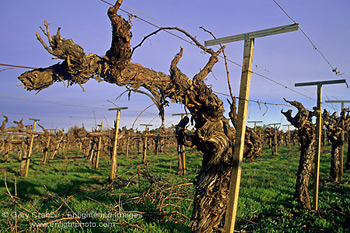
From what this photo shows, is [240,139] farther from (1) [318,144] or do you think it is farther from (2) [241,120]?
(1) [318,144]

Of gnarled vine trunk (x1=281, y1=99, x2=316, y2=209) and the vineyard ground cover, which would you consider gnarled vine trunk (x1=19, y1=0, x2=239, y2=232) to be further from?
gnarled vine trunk (x1=281, y1=99, x2=316, y2=209)

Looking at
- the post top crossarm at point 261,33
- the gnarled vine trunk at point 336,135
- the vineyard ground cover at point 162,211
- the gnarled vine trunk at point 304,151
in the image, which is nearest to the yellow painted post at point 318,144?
the gnarled vine trunk at point 304,151

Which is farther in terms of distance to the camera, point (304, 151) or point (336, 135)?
point (336, 135)

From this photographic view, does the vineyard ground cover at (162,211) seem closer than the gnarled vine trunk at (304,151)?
Yes

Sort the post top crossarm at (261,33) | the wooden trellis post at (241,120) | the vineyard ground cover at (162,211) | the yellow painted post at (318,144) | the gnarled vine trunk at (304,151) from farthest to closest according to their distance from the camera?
the gnarled vine trunk at (304,151)
the yellow painted post at (318,144)
the vineyard ground cover at (162,211)
the wooden trellis post at (241,120)
the post top crossarm at (261,33)

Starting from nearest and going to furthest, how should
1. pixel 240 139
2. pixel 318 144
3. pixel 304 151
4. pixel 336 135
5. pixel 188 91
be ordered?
1. pixel 240 139
2. pixel 188 91
3. pixel 318 144
4. pixel 304 151
5. pixel 336 135

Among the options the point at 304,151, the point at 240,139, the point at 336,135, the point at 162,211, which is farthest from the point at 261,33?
the point at 336,135

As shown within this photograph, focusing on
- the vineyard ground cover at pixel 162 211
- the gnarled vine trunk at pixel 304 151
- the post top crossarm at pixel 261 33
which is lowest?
the vineyard ground cover at pixel 162 211

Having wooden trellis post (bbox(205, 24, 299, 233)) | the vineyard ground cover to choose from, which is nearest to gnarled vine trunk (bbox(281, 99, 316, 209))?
the vineyard ground cover

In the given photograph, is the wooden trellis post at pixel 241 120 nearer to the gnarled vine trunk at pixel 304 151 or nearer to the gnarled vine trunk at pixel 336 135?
the gnarled vine trunk at pixel 304 151

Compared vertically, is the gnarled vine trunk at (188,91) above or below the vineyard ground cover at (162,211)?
above

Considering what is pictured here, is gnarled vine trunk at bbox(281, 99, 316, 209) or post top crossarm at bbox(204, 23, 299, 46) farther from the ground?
post top crossarm at bbox(204, 23, 299, 46)

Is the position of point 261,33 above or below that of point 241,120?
above

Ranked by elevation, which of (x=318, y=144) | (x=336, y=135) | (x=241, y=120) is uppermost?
(x=336, y=135)
